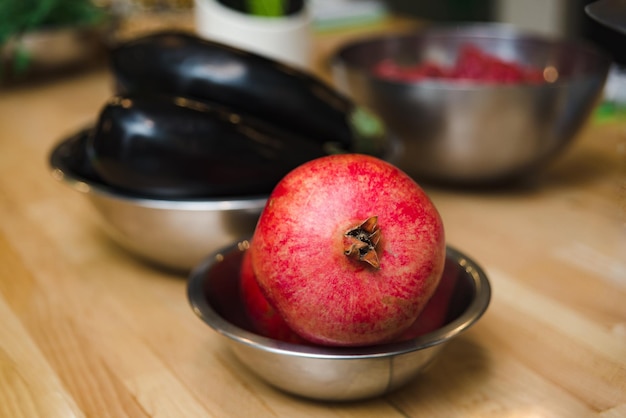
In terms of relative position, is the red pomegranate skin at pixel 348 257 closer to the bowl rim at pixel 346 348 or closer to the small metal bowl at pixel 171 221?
the bowl rim at pixel 346 348

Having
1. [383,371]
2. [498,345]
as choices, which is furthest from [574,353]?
[383,371]

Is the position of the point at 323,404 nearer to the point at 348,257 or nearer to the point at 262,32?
the point at 348,257

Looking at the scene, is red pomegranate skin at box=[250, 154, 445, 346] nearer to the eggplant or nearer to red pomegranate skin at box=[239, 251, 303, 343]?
red pomegranate skin at box=[239, 251, 303, 343]

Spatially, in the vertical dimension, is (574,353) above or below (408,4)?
above

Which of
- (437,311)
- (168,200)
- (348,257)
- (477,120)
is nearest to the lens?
(348,257)

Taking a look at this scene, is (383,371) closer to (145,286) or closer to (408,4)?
(145,286)

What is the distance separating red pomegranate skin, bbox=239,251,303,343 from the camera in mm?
583

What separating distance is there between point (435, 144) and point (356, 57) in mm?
239

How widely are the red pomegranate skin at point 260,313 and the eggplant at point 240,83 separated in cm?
21

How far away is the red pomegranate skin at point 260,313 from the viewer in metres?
0.58

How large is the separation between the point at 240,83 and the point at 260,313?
0.88ft

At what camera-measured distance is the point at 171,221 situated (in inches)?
29.0

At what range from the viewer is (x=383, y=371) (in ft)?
1.80

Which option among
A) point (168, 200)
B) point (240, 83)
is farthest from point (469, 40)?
point (168, 200)
